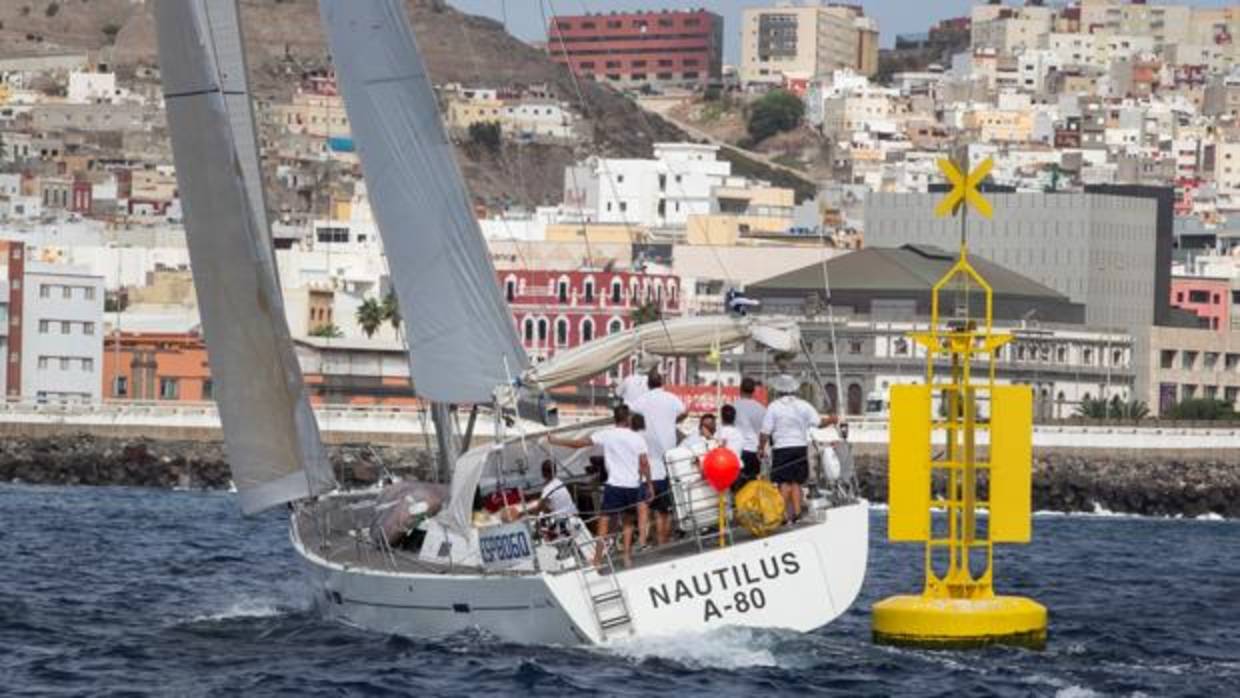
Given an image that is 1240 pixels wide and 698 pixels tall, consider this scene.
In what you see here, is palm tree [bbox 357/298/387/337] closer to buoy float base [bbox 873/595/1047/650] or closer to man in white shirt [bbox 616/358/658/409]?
man in white shirt [bbox 616/358/658/409]

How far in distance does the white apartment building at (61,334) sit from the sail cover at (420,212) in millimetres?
66212

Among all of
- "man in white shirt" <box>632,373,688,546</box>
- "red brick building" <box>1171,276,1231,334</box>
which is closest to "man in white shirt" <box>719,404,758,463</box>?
"man in white shirt" <box>632,373,688,546</box>

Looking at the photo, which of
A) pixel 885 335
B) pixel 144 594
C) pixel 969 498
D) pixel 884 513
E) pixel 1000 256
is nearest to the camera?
pixel 969 498

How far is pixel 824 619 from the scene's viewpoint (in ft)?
86.0

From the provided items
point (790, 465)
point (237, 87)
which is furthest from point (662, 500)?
point (237, 87)

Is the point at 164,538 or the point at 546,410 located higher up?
the point at 546,410

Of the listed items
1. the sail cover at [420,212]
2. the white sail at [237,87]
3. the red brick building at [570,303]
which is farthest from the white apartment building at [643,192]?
the sail cover at [420,212]

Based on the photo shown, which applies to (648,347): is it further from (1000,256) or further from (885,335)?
(1000,256)

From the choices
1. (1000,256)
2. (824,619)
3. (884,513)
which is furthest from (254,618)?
(1000,256)

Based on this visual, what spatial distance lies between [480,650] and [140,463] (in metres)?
55.0

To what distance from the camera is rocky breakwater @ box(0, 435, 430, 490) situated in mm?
78000

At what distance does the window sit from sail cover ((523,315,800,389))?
74.4m

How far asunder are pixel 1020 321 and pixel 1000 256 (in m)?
16.1

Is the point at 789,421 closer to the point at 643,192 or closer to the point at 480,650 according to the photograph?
the point at 480,650
